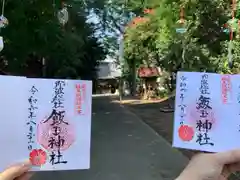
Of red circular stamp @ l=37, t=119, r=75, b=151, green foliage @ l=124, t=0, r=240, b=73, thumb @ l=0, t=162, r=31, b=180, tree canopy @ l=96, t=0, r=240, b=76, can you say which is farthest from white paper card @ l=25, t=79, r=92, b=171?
green foliage @ l=124, t=0, r=240, b=73

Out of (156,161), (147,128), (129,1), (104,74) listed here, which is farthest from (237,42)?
(104,74)

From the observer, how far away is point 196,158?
1.80m

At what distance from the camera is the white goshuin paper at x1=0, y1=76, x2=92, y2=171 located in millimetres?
1868

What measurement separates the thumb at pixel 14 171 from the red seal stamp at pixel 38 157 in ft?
0.43

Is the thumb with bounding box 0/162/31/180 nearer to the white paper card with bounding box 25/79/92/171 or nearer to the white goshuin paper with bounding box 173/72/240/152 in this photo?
the white paper card with bounding box 25/79/92/171

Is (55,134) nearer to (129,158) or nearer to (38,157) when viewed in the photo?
(38,157)

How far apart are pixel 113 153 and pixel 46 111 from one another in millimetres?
9786

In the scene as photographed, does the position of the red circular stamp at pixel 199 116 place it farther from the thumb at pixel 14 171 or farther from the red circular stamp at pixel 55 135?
the thumb at pixel 14 171

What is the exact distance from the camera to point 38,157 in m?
1.97

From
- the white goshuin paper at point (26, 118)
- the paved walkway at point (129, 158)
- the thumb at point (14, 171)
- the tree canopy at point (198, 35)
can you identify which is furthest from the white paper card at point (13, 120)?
the tree canopy at point (198, 35)

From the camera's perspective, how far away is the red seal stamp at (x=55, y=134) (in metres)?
2.01

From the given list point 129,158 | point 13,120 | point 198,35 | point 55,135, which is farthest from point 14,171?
point 198,35

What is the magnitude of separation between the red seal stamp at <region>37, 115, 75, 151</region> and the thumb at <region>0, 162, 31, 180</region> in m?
0.23

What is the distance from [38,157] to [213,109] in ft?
2.72
